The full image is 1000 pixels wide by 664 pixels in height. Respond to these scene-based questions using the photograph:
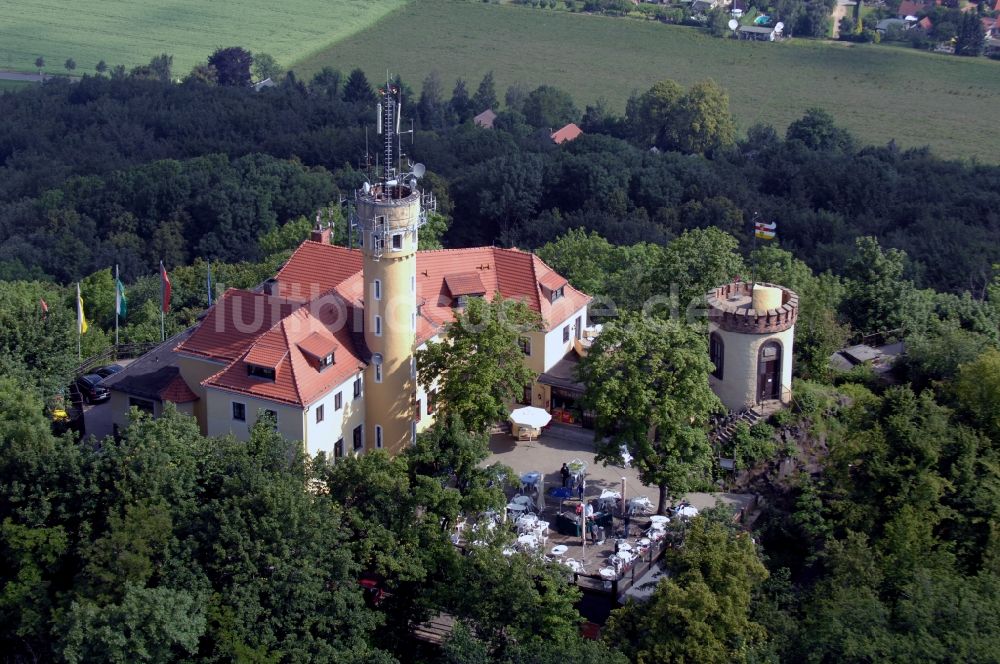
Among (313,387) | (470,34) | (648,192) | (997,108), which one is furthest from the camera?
(470,34)

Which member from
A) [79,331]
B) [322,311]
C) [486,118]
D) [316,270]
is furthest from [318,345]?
[486,118]

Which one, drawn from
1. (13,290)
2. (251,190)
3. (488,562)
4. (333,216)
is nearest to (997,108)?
(251,190)

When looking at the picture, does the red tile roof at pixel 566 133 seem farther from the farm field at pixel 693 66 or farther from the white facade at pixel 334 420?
the white facade at pixel 334 420

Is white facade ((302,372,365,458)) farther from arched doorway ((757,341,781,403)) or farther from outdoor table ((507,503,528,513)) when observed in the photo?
arched doorway ((757,341,781,403))

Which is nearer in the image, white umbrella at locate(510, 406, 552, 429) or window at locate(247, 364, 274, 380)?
window at locate(247, 364, 274, 380)

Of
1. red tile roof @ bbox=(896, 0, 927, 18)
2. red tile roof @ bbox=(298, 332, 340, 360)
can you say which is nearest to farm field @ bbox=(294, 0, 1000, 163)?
red tile roof @ bbox=(896, 0, 927, 18)

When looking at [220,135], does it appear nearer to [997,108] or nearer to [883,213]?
[883,213]
